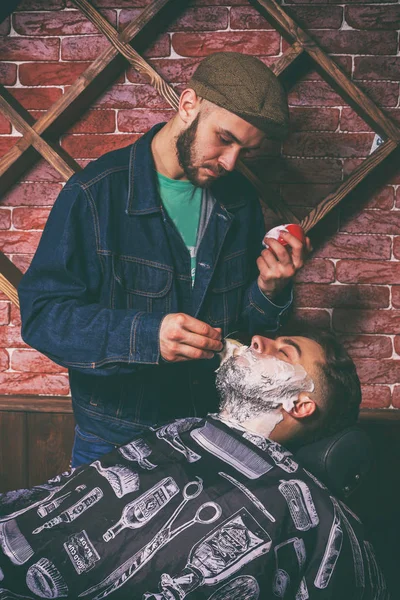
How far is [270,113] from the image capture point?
138cm

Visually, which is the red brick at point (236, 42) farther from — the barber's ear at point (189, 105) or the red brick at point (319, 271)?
the red brick at point (319, 271)

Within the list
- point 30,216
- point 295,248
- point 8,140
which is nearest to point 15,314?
point 30,216

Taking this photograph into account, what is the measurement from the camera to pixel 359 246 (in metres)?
2.10

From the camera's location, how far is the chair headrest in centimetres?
135

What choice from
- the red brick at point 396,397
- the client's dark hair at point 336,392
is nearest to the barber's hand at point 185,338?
the client's dark hair at point 336,392

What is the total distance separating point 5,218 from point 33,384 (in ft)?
2.33

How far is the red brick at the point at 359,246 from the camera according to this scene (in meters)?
2.09

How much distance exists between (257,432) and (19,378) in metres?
1.20

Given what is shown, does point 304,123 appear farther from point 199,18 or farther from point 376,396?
point 376,396

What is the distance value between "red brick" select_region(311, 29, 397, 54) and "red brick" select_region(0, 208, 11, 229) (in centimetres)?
140

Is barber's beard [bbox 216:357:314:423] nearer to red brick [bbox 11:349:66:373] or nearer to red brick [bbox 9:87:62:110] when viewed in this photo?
red brick [bbox 11:349:66:373]

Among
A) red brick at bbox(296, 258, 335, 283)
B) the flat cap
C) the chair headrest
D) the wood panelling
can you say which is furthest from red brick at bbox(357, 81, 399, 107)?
the wood panelling

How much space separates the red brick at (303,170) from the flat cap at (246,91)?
0.63 m

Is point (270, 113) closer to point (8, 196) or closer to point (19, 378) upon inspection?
point (8, 196)
